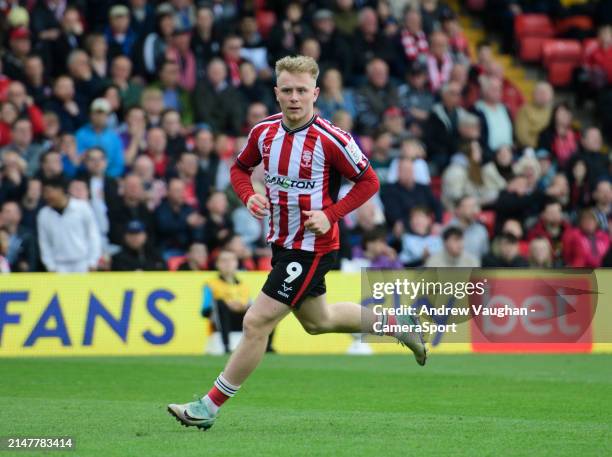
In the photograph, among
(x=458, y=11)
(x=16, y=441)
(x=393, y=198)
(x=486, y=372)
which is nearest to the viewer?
(x=16, y=441)

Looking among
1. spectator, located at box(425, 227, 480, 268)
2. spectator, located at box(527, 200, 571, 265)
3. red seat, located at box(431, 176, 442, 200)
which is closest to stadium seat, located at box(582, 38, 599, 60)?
red seat, located at box(431, 176, 442, 200)

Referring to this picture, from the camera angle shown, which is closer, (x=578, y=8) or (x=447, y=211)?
(x=447, y=211)

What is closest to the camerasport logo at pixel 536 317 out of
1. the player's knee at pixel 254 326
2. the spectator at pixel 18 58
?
the spectator at pixel 18 58

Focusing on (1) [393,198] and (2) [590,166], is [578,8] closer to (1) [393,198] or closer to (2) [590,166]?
(2) [590,166]

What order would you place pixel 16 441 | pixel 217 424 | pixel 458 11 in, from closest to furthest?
pixel 16 441 → pixel 217 424 → pixel 458 11

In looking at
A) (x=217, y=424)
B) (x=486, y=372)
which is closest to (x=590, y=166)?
(x=486, y=372)

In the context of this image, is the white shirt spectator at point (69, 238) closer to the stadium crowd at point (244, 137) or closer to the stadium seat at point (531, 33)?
the stadium crowd at point (244, 137)

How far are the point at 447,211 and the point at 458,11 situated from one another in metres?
6.70

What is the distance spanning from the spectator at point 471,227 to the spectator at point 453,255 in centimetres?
110

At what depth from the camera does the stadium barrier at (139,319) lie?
50.1 ft

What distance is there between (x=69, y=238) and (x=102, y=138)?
1.98 m

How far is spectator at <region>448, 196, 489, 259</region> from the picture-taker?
698 inches

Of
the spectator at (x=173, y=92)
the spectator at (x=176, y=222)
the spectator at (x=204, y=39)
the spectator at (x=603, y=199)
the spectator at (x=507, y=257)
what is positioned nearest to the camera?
the spectator at (x=507, y=257)

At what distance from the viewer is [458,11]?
81.2ft
